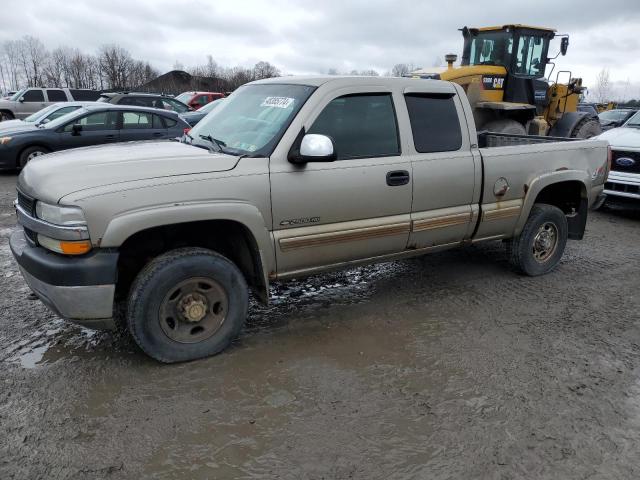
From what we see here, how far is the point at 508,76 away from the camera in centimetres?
1115

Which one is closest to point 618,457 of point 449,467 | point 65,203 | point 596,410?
point 596,410

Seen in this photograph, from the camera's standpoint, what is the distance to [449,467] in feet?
8.43

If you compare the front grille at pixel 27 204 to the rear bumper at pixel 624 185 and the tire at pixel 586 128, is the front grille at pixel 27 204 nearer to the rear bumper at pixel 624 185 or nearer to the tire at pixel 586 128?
the rear bumper at pixel 624 185

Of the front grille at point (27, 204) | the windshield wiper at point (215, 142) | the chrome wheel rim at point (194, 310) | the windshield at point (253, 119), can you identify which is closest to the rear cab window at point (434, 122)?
the windshield at point (253, 119)

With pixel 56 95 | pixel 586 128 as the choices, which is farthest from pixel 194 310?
pixel 56 95

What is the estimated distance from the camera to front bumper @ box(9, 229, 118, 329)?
2.99 meters

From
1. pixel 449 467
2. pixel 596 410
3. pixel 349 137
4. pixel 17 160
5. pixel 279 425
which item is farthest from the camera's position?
pixel 17 160

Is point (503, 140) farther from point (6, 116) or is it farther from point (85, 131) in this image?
point (6, 116)

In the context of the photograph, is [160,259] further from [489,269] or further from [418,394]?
[489,269]

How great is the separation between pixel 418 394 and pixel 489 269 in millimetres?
2769

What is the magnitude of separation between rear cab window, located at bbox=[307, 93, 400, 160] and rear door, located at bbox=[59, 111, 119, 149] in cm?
821

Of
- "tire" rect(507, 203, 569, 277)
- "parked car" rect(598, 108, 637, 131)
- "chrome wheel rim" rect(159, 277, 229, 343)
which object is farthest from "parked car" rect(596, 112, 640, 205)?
"parked car" rect(598, 108, 637, 131)

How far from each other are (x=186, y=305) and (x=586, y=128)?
38.5 ft

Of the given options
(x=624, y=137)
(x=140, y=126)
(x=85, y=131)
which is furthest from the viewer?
(x=140, y=126)
